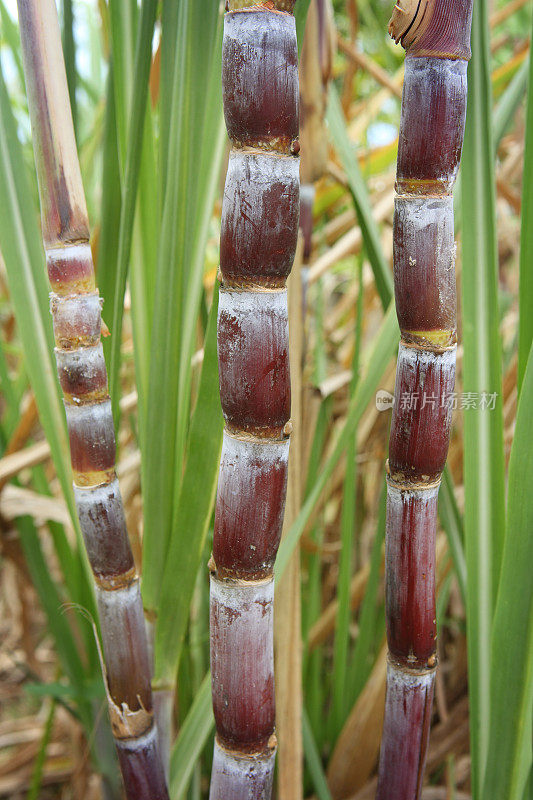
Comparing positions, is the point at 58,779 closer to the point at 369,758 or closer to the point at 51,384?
the point at 369,758

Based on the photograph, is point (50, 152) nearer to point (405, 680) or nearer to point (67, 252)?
point (67, 252)

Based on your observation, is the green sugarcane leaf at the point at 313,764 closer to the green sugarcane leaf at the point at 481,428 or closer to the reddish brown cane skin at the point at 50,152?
the green sugarcane leaf at the point at 481,428

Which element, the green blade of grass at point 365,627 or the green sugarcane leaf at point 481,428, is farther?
the green blade of grass at point 365,627

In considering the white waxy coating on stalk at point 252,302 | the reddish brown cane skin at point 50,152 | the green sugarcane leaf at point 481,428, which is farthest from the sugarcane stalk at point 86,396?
the green sugarcane leaf at point 481,428

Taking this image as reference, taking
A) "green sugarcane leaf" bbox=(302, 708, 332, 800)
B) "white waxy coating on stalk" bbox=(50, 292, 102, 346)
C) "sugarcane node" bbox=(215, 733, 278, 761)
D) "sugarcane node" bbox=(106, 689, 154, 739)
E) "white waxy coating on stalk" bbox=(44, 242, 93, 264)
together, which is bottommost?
"green sugarcane leaf" bbox=(302, 708, 332, 800)

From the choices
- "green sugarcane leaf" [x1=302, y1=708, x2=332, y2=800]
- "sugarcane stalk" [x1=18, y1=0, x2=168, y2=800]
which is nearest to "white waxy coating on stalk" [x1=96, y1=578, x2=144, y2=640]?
"sugarcane stalk" [x1=18, y1=0, x2=168, y2=800]

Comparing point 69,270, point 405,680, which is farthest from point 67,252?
point 405,680

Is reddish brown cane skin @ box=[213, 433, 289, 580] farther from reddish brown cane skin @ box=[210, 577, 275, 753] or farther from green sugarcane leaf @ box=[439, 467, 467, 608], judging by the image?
green sugarcane leaf @ box=[439, 467, 467, 608]
